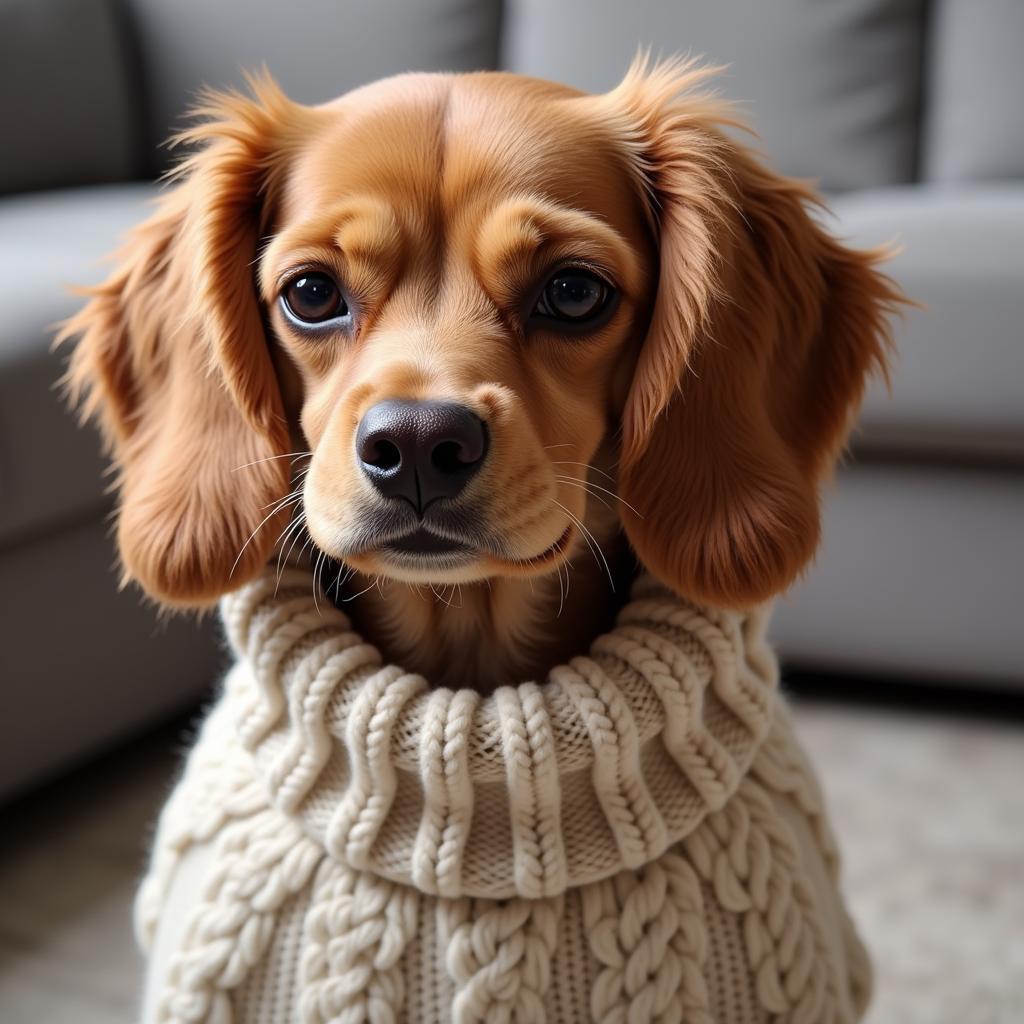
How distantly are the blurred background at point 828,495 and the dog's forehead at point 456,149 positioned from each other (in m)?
0.42

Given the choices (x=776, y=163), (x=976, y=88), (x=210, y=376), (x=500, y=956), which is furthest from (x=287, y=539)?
(x=976, y=88)

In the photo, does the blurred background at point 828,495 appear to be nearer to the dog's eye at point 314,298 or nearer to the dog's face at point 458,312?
the dog's face at point 458,312

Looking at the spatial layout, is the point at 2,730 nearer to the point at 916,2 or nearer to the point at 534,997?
the point at 534,997

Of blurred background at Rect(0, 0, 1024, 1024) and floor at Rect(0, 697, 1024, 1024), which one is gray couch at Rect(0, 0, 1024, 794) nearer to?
blurred background at Rect(0, 0, 1024, 1024)

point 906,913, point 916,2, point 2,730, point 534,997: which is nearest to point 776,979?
point 534,997

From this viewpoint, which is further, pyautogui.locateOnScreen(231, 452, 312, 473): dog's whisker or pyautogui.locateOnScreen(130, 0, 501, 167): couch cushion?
pyautogui.locateOnScreen(130, 0, 501, 167): couch cushion

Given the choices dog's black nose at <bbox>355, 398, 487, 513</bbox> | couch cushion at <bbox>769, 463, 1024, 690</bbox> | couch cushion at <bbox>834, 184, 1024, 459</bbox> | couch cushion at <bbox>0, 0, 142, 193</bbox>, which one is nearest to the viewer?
dog's black nose at <bbox>355, 398, 487, 513</bbox>

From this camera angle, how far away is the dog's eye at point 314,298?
3.28 feet

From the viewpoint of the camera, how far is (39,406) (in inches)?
63.1

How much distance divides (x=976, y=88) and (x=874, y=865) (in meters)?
1.48

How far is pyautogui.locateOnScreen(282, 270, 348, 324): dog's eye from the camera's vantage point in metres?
1.00

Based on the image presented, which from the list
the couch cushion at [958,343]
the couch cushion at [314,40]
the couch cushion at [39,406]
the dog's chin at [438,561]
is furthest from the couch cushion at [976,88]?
the dog's chin at [438,561]

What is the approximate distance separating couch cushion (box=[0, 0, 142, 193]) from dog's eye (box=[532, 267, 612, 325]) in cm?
196

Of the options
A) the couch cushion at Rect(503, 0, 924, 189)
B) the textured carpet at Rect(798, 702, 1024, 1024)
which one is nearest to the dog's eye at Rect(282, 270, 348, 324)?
the textured carpet at Rect(798, 702, 1024, 1024)
